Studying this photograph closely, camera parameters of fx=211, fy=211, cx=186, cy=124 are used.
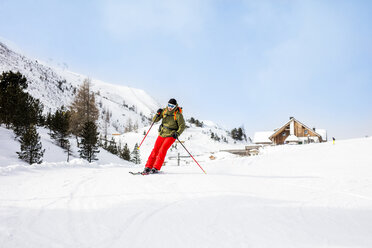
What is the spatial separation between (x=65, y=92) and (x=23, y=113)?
461 feet

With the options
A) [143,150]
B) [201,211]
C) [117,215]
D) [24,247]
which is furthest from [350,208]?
[143,150]

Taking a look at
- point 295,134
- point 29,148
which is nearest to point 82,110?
point 29,148

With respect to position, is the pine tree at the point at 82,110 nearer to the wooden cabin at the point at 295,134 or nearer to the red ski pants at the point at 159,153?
the red ski pants at the point at 159,153

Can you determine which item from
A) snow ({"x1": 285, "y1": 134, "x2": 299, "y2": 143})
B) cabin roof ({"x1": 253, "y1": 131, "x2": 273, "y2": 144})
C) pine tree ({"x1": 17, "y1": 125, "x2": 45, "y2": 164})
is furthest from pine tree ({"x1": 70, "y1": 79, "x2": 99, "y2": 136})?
cabin roof ({"x1": 253, "y1": 131, "x2": 273, "y2": 144})

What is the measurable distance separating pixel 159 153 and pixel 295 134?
128 feet

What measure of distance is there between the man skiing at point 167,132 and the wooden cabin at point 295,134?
3602cm

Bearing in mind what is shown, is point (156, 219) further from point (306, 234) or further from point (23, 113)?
point (23, 113)

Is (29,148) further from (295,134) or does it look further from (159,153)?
(295,134)

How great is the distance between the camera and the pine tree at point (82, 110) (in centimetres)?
2803

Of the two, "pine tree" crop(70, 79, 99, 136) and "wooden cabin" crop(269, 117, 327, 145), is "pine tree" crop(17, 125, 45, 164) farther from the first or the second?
"wooden cabin" crop(269, 117, 327, 145)

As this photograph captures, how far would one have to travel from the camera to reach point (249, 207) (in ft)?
8.23

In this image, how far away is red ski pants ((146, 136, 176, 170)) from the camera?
591 centimetres

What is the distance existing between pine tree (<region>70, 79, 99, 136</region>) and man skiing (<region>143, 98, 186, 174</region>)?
24.9m

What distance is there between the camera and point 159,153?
6035mm
